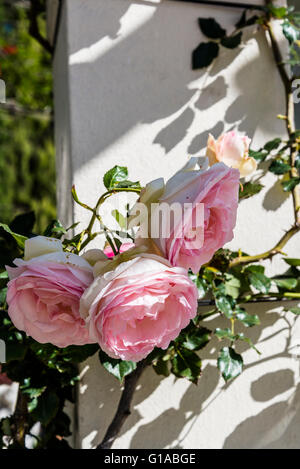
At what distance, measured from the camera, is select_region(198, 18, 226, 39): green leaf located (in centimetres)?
95

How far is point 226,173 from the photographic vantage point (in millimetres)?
495

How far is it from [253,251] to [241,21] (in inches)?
16.9

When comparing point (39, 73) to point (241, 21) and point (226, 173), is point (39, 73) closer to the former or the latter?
point (241, 21)

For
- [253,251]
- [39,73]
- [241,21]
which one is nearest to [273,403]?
[253,251]

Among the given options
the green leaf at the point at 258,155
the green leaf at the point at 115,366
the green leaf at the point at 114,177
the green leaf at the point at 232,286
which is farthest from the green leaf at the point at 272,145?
the green leaf at the point at 115,366

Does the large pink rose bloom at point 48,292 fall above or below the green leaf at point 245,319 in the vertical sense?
above

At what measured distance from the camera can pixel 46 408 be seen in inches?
31.7

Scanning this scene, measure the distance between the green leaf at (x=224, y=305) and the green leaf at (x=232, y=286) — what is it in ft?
0.07

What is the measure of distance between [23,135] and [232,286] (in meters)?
4.36

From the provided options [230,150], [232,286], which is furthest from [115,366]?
Answer: [230,150]

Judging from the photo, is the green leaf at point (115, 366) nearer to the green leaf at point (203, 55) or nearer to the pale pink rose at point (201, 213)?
the pale pink rose at point (201, 213)

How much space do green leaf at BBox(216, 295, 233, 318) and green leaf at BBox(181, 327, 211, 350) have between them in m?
0.05

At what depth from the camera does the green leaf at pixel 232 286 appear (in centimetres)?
85
